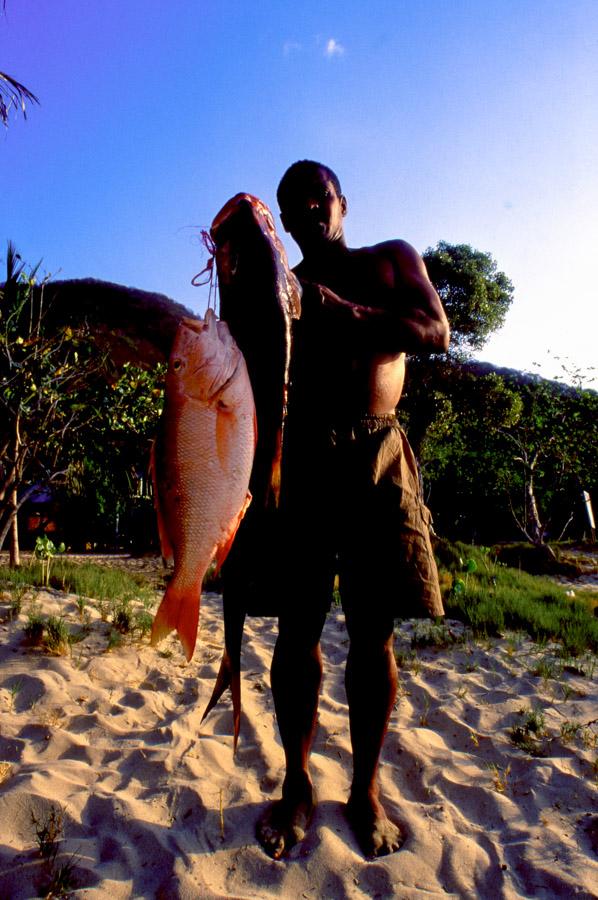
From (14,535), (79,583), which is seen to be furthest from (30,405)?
(79,583)

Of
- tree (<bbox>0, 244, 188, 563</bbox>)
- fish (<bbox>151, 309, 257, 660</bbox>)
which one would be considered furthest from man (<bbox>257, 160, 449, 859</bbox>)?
tree (<bbox>0, 244, 188, 563</bbox>)

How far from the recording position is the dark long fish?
56.3 inches

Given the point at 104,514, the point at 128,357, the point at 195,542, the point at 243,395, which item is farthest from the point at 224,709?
the point at 128,357

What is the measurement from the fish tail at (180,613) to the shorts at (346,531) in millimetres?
731

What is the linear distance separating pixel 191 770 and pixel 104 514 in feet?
34.4

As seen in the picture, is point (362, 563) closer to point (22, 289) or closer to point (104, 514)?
point (22, 289)

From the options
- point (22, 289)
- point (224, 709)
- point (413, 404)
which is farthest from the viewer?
point (413, 404)

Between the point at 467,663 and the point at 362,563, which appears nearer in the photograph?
the point at 362,563

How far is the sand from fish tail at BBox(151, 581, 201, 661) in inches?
45.2

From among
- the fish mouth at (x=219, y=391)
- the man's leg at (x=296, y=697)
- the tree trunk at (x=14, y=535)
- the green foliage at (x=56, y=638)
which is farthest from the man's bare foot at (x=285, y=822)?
the tree trunk at (x=14, y=535)

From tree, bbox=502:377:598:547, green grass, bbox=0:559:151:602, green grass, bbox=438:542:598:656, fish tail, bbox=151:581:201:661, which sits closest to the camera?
fish tail, bbox=151:581:201:661

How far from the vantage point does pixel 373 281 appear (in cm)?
228

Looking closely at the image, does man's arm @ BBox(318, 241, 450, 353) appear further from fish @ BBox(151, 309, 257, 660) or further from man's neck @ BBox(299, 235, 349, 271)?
fish @ BBox(151, 309, 257, 660)

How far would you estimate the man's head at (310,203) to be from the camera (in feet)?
7.48
